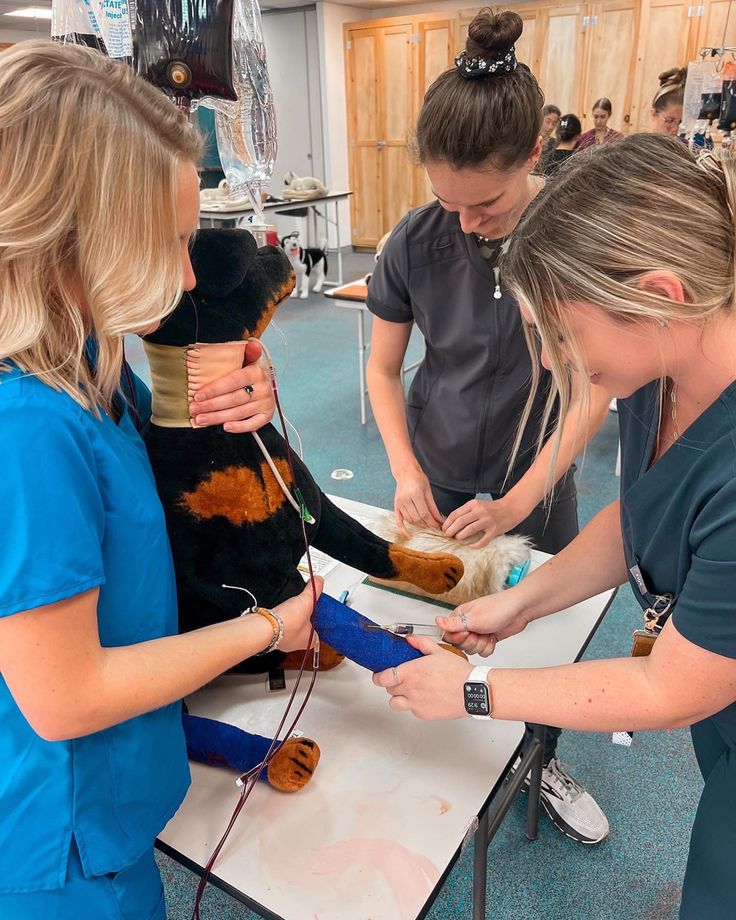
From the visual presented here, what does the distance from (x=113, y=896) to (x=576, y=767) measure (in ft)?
4.23

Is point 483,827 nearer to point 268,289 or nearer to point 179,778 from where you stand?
point 179,778

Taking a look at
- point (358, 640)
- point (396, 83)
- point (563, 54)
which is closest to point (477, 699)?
point (358, 640)

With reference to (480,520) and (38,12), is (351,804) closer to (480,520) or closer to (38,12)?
(480,520)

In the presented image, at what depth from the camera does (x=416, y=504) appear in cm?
136

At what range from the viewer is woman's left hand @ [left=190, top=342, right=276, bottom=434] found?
0.89 meters

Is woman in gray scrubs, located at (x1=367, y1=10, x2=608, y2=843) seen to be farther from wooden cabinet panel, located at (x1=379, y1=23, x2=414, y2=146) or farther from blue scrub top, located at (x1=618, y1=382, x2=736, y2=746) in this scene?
wooden cabinet panel, located at (x1=379, y1=23, x2=414, y2=146)

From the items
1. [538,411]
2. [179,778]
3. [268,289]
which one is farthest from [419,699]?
[538,411]

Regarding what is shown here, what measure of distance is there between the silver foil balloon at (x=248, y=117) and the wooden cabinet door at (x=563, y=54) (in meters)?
6.08

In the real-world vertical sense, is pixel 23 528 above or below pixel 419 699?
above

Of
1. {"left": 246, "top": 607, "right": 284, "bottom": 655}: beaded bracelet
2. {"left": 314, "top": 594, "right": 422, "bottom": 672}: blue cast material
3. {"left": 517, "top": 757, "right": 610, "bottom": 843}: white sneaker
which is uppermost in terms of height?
{"left": 246, "top": 607, "right": 284, "bottom": 655}: beaded bracelet

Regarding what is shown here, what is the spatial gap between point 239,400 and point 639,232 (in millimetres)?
517

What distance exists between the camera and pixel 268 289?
36.6 inches

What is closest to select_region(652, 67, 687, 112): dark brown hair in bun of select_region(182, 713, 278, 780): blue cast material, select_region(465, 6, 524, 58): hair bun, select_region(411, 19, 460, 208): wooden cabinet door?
select_region(465, 6, 524, 58): hair bun

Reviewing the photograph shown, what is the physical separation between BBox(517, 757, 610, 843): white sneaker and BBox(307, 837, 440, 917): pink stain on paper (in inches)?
31.9
